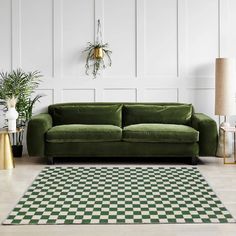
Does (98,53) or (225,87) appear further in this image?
(98,53)

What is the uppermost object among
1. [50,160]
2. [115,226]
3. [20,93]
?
[20,93]

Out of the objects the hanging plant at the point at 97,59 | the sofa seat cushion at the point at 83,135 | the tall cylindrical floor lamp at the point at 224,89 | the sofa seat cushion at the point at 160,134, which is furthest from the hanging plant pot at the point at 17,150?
the tall cylindrical floor lamp at the point at 224,89

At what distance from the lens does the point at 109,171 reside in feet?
18.4

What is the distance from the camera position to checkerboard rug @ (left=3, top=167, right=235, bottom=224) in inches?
149

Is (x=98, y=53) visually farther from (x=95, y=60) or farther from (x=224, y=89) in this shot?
(x=224, y=89)

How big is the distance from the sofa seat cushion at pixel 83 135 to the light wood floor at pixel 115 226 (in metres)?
0.36

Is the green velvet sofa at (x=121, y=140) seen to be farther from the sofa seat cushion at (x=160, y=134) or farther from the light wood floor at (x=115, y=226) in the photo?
the light wood floor at (x=115, y=226)

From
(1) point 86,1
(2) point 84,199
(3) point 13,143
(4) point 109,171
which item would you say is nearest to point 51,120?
(3) point 13,143

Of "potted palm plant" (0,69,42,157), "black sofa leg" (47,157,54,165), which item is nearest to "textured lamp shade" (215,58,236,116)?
"black sofa leg" (47,157,54,165)

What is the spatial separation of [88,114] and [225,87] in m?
1.84

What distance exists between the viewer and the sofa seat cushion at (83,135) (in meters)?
5.85

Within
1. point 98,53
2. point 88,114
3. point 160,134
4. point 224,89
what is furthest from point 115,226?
point 98,53

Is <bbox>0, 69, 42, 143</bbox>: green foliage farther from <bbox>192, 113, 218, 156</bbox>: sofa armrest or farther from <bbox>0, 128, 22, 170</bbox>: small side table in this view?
<bbox>192, 113, 218, 156</bbox>: sofa armrest

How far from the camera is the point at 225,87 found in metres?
6.32
